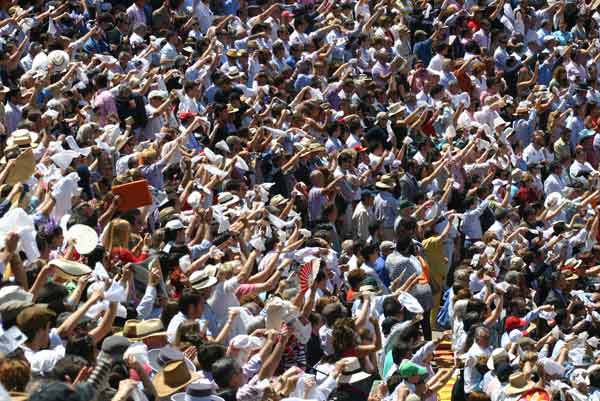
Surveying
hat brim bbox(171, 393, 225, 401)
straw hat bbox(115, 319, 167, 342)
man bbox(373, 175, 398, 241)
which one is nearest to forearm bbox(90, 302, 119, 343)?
straw hat bbox(115, 319, 167, 342)

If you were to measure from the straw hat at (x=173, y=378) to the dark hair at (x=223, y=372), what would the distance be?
4.6 inches

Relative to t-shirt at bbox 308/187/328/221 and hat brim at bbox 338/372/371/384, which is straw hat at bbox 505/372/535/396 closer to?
hat brim at bbox 338/372/371/384

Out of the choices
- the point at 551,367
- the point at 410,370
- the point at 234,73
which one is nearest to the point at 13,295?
the point at 410,370

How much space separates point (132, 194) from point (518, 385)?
12.5 feet

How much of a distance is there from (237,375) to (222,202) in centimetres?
516

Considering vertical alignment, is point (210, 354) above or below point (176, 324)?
above

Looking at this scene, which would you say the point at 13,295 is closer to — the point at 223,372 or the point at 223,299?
the point at 223,372

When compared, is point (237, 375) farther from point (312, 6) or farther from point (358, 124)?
point (312, 6)

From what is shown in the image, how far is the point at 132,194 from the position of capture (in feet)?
43.6

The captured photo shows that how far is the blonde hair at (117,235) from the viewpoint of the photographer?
12.4m

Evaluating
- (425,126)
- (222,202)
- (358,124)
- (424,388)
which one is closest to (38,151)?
(222,202)

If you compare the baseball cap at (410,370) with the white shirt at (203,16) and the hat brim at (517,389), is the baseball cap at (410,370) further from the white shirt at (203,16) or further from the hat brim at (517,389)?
A: the white shirt at (203,16)

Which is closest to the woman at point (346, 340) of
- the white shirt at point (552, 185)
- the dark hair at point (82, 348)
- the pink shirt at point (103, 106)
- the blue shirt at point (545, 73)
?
the dark hair at point (82, 348)

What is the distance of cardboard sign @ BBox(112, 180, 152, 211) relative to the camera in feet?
43.4
